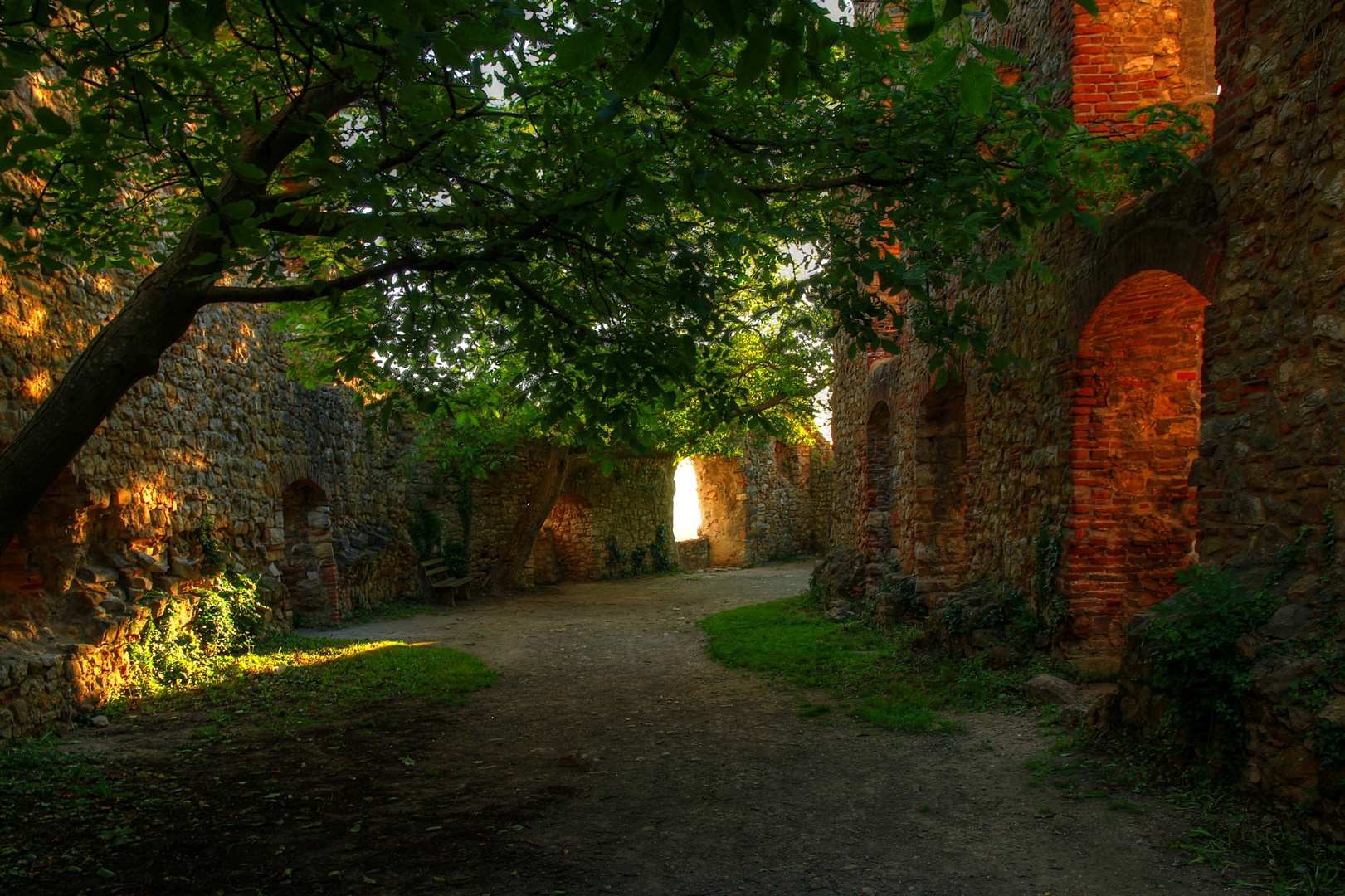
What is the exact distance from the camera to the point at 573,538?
18266 mm

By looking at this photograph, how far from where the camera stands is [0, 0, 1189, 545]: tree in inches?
126

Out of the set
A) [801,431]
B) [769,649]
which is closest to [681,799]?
[769,649]

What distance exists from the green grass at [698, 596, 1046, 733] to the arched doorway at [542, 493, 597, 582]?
7866 millimetres

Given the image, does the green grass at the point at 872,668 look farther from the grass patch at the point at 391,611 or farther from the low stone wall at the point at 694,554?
the low stone wall at the point at 694,554

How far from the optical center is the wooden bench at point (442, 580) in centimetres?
1386

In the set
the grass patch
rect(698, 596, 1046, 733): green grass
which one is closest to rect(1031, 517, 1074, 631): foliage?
rect(698, 596, 1046, 733): green grass

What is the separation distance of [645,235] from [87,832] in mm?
3860

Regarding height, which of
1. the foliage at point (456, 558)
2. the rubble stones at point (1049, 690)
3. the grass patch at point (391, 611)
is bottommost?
the grass patch at point (391, 611)

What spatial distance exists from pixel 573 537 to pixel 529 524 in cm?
310

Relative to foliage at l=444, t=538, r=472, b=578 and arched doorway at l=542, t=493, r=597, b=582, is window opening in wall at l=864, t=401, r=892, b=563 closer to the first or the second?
foliage at l=444, t=538, r=472, b=578

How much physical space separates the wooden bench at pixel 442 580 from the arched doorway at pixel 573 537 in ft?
13.0

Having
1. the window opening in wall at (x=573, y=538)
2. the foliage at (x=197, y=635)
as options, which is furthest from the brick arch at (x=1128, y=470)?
the window opening in wall at (x=573, y=538)

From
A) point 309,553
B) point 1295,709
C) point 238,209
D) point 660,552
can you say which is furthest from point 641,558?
point 238,209

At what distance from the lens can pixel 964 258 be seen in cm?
477
